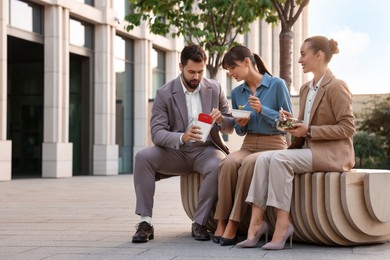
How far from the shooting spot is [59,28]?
23812 mm

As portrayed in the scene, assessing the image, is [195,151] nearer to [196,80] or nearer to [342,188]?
[196,80]

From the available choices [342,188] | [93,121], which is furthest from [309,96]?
[93,121]

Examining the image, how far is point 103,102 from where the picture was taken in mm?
27047

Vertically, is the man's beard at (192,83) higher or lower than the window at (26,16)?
lower

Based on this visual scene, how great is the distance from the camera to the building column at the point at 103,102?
26.9 meters

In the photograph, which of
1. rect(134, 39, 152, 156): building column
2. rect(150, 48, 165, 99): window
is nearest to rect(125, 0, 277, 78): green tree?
rect(134, 39, 152, 156): building column

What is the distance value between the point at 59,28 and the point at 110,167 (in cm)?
596

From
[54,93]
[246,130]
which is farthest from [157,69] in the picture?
[246,130]

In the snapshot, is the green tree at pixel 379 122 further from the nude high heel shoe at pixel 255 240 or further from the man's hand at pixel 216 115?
the nude high heel shoe at pixel 255 240

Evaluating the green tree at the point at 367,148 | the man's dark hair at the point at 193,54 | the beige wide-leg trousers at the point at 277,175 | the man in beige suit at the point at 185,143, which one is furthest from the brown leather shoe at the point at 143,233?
the green tree at the point at 367,148

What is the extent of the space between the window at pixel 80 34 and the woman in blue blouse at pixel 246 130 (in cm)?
1933

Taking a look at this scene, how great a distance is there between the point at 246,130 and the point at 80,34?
66.3 feet

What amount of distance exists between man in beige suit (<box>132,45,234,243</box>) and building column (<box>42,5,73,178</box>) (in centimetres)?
1722

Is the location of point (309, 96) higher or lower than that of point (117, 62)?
lower
